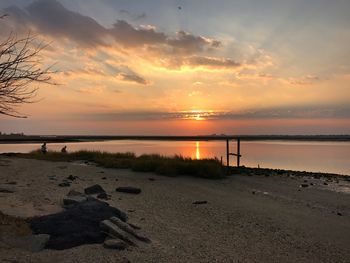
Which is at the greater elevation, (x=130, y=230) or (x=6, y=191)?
(x=6, y=191)

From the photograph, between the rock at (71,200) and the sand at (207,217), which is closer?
the sand at (207,217)

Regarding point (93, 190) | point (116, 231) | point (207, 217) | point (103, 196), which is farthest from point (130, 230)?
point (93, 190)

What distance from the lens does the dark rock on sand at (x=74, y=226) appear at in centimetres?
772

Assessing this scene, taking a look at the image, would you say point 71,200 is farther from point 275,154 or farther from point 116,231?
point 275,154

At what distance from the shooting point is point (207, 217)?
1164 centimetres

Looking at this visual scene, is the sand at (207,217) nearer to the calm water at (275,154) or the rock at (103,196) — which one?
the rock at (103,196)

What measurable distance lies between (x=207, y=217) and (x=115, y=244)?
4.56 meters

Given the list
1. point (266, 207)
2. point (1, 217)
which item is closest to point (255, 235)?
point (266, 207)

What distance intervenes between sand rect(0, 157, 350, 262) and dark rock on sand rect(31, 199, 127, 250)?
35 centimetres

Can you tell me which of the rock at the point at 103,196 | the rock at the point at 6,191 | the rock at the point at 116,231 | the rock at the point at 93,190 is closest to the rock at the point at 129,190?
the rock at the point at 93,190

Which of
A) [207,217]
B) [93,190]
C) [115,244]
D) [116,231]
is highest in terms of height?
[93,190]

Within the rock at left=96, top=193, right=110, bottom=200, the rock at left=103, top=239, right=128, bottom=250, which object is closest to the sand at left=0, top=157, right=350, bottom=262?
the rock at left=103, top=239, right=128, bottom=250

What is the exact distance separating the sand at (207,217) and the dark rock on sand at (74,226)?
35cm

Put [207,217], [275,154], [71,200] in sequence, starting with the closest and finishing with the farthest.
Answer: [71,200] < [207,217] < [275,154]
